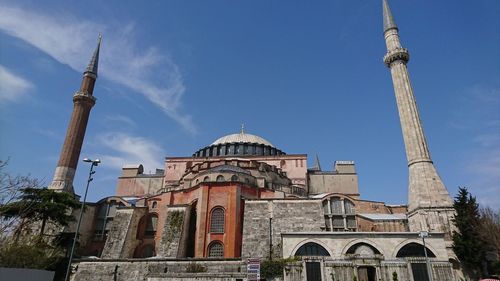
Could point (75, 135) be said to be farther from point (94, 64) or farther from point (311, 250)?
point (311, 250)

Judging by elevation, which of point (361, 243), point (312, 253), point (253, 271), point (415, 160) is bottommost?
point (253, 271)

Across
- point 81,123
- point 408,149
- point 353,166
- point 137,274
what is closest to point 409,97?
point 408,149

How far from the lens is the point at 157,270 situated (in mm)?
→ 19891

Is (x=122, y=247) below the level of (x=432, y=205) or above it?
below

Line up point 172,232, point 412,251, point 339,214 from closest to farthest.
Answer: point 412,251 → point 172,232 → point 339,214

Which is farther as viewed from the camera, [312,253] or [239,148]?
[239,148]

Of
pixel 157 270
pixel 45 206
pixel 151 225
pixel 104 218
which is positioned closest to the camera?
pixel 157 270

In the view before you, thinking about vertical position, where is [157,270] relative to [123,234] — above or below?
below

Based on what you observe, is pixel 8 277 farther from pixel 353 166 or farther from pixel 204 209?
pixel 353 166

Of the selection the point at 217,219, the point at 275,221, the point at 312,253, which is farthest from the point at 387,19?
the point at 217,219

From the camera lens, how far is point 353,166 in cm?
3775

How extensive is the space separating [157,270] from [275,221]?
8526 mm

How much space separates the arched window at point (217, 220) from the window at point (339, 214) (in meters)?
8.07

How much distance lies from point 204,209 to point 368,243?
11.4 meters
